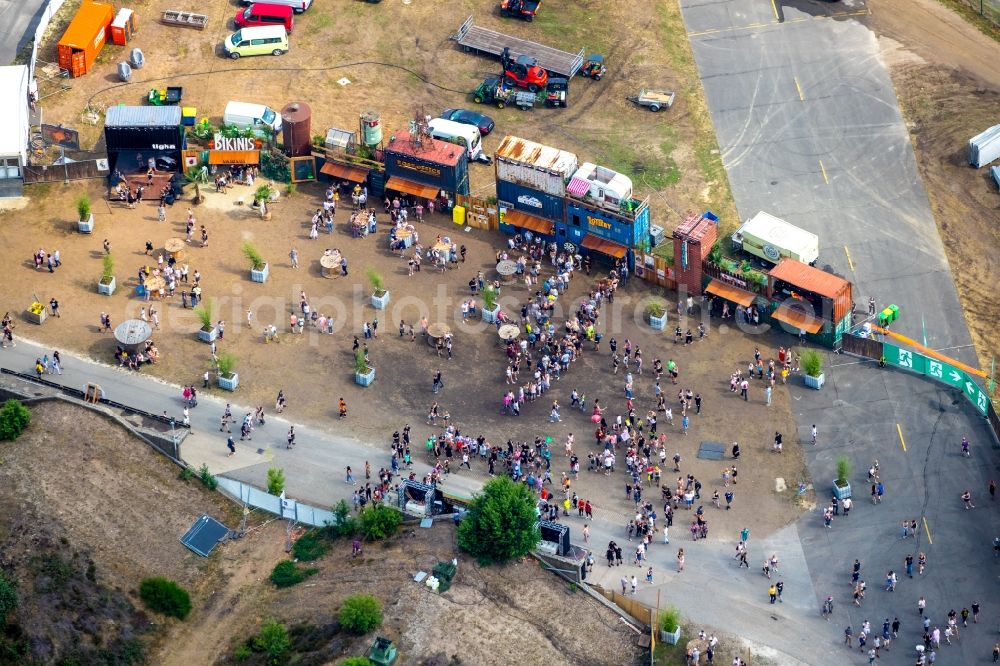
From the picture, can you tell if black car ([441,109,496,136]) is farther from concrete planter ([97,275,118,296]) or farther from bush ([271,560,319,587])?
bush ([271,560,319,587])

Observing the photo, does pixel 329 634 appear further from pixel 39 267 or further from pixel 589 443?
pixel 39 267

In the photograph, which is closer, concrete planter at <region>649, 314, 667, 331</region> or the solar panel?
the solar panel

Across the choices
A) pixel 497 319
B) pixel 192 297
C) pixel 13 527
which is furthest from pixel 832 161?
pixel 13 527

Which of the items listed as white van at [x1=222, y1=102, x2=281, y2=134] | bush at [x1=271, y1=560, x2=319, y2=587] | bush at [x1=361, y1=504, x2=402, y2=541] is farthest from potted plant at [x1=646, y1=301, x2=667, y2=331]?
white van at [x1=222, y1=102, x2=281, y2=134]

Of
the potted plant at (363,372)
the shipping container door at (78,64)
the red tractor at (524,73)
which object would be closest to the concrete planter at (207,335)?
the potted plant at (363,372)

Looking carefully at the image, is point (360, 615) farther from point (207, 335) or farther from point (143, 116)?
point (143, 116)
